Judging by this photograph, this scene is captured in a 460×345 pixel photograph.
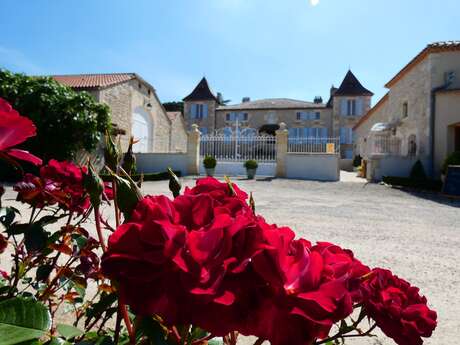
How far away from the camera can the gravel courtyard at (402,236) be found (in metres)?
2.79

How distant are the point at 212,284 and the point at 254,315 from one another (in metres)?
0.09

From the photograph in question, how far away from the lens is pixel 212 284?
0.42 meters

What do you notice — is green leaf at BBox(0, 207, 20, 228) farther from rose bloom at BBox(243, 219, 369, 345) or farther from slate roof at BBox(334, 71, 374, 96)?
slate roof at BBox(334, 71, 374, 96)

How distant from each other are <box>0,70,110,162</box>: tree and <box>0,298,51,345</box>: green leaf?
14.1m

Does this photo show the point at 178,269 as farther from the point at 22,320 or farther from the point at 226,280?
the point at 22,320

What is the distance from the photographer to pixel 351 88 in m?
40.4

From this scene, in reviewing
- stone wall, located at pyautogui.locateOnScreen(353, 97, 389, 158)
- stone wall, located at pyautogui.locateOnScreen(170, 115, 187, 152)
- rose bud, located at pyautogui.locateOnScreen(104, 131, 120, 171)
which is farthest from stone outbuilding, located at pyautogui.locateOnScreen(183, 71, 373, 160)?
rose bud, located at pyautogui.locateOnScreen(104, 131, 120, 171)

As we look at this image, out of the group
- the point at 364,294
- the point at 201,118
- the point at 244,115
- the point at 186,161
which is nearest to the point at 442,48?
the point at 186,161

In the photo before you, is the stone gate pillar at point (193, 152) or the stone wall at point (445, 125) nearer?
the stone wall at point (445, 125)

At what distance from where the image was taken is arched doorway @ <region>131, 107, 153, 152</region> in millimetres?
23219

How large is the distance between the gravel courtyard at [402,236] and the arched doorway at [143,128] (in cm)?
1691

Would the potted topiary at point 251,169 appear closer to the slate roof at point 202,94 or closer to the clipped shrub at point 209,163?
the clipped shrub at point 209,163

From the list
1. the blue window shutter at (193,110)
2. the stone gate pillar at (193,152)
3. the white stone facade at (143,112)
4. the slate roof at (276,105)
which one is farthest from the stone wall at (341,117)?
the stone gate pillar at (193,152)

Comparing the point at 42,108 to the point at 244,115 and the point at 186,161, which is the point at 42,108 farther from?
the point at 244,115
